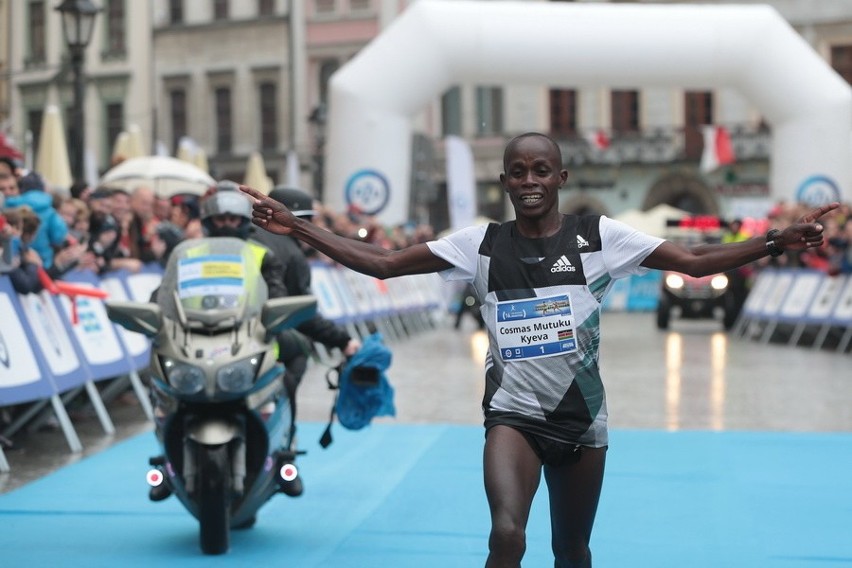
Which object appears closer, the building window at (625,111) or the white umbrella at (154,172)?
the white umbrella at (154,172)

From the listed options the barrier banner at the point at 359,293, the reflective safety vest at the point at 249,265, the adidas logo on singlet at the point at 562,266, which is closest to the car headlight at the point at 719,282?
the barrier banner at the point at 359,293

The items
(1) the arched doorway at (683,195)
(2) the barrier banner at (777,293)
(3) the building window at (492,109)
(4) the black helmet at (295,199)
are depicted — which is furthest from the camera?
(3) the building window at (492,109)

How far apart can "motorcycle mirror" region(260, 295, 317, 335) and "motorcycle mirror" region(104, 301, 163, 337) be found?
1.49 ft

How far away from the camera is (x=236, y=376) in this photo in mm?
6359

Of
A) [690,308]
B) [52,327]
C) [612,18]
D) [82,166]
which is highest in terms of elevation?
[612,18]

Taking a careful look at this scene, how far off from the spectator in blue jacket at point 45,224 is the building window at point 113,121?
4922cm

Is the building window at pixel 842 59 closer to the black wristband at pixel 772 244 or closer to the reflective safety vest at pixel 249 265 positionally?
the reflective safety vest at pixel 249 265

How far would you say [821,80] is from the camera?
24625 mm

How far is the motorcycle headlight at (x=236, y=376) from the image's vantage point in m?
6.32

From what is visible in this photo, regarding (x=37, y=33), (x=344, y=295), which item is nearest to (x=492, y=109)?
(x=37, y=33)

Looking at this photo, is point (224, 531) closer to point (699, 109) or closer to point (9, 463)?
point (9, 463)

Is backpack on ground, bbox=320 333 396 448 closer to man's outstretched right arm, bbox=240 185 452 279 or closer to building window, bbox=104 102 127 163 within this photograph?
man's outstretched right arm, bbox=240 185 452 279

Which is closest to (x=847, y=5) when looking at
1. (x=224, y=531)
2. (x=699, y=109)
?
(x=699, y=109)

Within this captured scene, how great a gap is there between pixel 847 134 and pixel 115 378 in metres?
15.7
